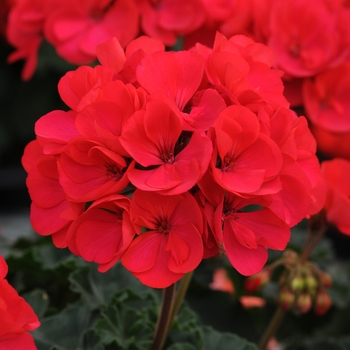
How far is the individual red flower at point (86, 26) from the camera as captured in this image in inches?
49.4

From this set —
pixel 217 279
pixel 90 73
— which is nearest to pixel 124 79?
pixel 90 73

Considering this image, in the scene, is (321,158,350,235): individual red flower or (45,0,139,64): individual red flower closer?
(321,158,350,235): individual red flower

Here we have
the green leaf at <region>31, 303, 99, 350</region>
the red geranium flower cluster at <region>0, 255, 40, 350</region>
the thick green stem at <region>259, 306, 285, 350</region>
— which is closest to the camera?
the red geranium flower cluster at <region>0, 255, 40, 350</region>

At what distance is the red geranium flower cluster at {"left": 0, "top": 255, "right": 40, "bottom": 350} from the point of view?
1.98ft

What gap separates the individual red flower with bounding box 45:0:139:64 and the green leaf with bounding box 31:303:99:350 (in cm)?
53

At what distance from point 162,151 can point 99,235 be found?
0.12 metres

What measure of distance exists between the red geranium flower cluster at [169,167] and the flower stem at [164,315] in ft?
0.39

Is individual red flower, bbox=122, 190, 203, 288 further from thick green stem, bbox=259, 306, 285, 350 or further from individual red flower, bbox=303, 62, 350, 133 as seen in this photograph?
individual red flower, bbox=303, 62, 350, 133

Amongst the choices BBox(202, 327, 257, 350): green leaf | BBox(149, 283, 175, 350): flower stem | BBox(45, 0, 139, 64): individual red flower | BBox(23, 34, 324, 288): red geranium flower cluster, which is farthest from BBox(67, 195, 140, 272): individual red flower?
BBox(45, 0, 139, 64): individual red flower

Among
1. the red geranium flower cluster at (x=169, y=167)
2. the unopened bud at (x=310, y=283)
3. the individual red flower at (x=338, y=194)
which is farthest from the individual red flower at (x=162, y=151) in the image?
the unopened bud at (x=310, y=283)

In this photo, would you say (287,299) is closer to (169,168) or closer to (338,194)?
(338,194)

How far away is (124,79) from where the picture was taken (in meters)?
0.73

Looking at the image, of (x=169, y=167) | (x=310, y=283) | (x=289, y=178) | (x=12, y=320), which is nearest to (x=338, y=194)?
(x=310, y=283)

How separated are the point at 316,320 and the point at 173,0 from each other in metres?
0.85
